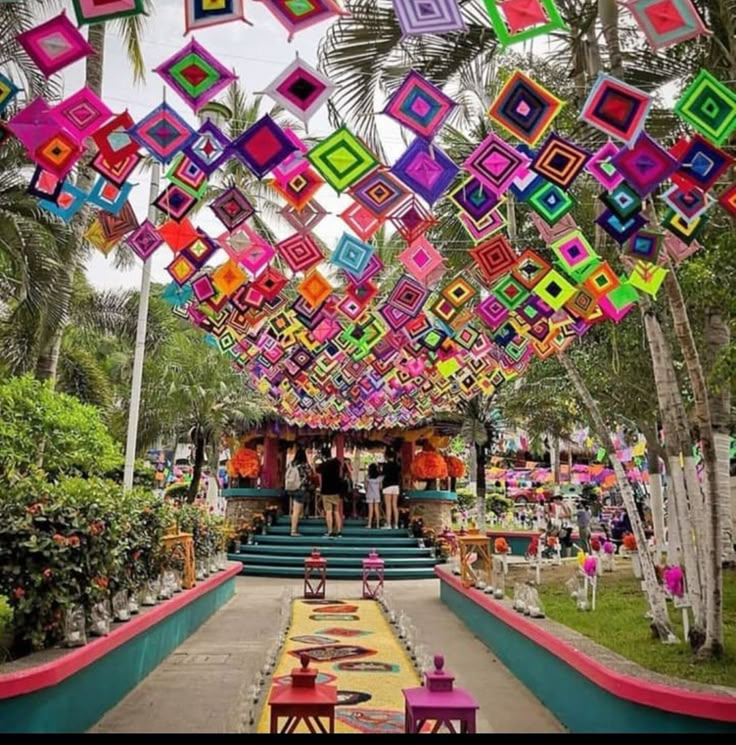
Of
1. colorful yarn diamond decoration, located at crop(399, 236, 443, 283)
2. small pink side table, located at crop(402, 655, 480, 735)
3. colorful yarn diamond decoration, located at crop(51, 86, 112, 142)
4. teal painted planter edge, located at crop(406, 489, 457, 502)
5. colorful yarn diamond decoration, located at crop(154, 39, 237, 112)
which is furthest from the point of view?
teal painted planter edge, located at crop(406, 489, 457, 502)

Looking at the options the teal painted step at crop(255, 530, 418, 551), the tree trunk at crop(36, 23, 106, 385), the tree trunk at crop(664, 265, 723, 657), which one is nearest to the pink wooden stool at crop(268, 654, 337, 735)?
the tree trunk at crop(664, 265, 723, 657)

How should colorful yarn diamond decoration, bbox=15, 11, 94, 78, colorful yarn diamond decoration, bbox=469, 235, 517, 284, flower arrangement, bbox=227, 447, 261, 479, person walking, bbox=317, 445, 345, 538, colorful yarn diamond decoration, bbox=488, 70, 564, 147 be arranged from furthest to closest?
1. flower arrangement, bbox=227, 447, 261, 479
2. person walking, bbox=317, 445, 345, 538
3. colorful yarn diamond decoration, bbox=469, 235, 517, 284
4. colorful yarn diamond decoration, bbox=488, 70, 564, 147
5. colorful yarn diamond decoration, bbox=15, 11, 94, 78

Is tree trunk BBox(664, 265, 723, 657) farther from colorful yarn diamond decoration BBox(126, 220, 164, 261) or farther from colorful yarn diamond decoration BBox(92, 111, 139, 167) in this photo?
colorful yarn diamond decoration BBox(126, 220, 164, 261)

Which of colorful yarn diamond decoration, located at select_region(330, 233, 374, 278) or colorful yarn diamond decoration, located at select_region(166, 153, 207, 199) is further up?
colorful yarn diamond decoration, located at select_region(166, 153, 207, 199)

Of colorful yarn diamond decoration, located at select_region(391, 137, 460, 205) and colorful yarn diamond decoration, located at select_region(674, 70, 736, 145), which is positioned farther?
colorful yarn diamond decoration, located at select_region(391, 137, 460, 205)

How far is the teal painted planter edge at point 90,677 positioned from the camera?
4074 mm

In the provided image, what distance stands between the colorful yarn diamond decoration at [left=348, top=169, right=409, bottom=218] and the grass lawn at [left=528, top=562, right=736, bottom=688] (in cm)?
384

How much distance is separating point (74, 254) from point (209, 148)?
679 centimetres

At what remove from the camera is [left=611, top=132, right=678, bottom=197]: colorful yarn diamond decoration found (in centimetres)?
509

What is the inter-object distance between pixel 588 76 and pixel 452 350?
242 inches

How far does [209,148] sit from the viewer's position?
5895 millimetres
